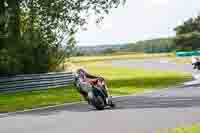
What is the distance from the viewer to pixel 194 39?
114625mm

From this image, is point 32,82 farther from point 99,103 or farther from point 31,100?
point 99,103

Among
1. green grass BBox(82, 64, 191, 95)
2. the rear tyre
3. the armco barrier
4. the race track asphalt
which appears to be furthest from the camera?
green grass BBox(82, 64, 191, 95)

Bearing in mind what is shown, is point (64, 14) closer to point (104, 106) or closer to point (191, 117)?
point (104, 106)

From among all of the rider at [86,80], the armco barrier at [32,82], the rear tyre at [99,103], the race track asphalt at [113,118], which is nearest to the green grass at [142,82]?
the armco barrier at [32,82]

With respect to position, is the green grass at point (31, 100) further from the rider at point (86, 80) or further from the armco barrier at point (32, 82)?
the rider at point (86, 80)

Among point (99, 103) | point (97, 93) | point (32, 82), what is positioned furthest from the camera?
point (32, 82)

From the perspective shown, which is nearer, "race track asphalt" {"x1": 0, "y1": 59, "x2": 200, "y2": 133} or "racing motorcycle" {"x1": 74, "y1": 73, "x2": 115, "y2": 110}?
"race track asphalt" {"x1": 0, "y1": 59, "x2": 200, "y2": 133}

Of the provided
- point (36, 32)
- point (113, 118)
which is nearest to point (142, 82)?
point (36, 32)

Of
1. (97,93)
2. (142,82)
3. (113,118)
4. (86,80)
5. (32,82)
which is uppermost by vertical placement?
(86,80)

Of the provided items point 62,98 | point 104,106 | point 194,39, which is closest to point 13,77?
point 62,98

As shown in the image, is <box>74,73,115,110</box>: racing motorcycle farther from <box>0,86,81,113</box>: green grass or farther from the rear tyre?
<box>0,86,81,113</box>: green grass

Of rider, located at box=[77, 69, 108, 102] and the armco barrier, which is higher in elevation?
rider, located at box=[77, 69, 108, 102]

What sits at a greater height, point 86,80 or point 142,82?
point 86,80

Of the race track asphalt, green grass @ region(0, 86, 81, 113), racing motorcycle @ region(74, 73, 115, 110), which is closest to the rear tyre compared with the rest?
racing motorcycle @ region(74, 73, 115, 110)
